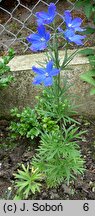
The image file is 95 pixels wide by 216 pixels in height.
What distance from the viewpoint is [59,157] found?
2.10m

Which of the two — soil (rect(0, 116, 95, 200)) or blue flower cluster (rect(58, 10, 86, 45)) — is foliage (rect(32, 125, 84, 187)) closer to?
soil (rect(0, 116, 95, 200))

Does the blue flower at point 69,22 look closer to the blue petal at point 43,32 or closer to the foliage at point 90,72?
the blue petal at point 43,32

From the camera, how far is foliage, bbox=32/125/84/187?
204 cm

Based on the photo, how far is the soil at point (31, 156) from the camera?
2199 millimetres

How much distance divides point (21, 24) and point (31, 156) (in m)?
0.85

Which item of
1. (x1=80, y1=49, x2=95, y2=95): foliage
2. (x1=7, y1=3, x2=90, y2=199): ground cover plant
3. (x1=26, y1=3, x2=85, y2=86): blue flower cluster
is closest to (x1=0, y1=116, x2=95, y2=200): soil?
(x1=7, y1=3, x2=90, y2=199): ground cover plant

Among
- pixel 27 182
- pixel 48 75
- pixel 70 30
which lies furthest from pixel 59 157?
pixel 70 30

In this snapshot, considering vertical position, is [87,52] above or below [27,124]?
above

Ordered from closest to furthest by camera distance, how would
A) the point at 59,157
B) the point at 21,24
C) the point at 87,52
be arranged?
the point at 59,157 < the point at 87,52 < the point at 21,24

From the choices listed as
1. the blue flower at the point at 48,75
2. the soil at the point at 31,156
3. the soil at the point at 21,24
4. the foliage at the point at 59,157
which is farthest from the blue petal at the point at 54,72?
the soil at the point at 21,24

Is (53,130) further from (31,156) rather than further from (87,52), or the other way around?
(87,52)

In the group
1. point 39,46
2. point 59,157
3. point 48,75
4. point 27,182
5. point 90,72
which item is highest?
point 39,46

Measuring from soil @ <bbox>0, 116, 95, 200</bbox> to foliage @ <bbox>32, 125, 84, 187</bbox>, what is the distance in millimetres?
84

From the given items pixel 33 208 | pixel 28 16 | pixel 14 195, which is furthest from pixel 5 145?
pixel 28 16
